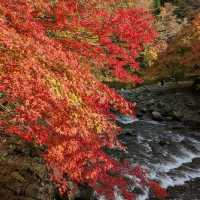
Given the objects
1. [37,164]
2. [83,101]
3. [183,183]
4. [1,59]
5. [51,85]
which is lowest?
[183,183]

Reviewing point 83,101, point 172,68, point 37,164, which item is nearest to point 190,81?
point 172,68

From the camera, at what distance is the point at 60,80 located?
291 inches

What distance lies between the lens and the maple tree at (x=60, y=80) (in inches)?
Result: 287

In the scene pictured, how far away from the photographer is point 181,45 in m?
36.5

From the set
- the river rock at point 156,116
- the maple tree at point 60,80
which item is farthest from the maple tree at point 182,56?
the maple tree at point 60,80

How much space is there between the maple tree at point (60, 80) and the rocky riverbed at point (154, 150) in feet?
2.66

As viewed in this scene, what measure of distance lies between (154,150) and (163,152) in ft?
1.53

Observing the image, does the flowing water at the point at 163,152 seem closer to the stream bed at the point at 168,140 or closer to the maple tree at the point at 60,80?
the stream bed at the point at 168,140

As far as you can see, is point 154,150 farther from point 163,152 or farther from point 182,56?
point 182,56

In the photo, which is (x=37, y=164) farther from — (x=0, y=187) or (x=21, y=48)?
(x=21, y=48)

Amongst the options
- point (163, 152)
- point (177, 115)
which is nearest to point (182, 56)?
point (177, 115)

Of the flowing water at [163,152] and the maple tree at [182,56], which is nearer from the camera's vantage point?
the flowing water at [163,152]

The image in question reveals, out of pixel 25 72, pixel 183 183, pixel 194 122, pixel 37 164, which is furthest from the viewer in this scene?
pixel 194 122

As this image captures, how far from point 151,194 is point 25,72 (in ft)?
37.6
